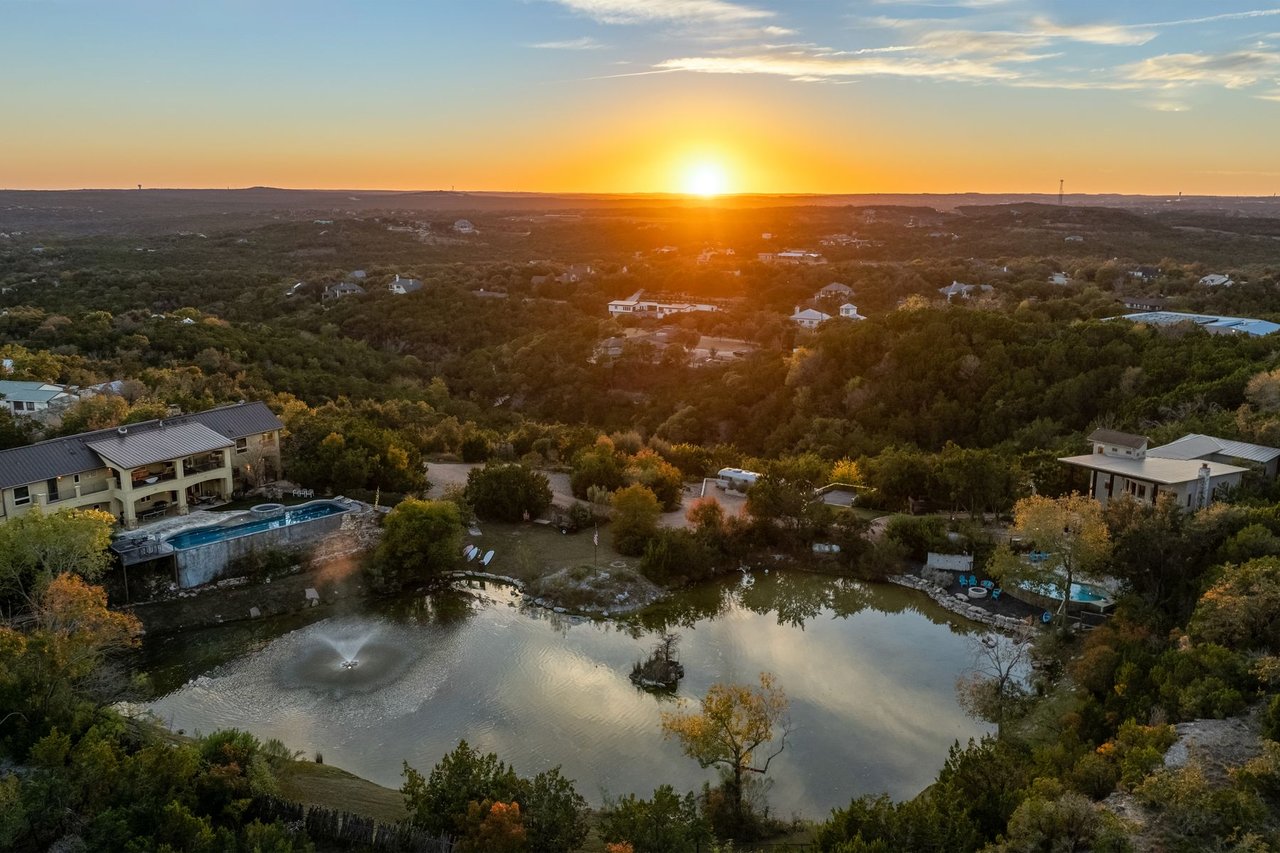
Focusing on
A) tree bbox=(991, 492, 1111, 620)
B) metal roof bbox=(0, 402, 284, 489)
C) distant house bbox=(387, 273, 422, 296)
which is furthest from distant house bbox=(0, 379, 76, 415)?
distant house bbox=(387, 273, 422, 296)

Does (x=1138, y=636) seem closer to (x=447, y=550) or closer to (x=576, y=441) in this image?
(x=447, y=550)

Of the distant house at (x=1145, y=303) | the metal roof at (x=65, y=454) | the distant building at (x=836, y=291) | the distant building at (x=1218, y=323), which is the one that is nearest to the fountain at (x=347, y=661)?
the metal roof at (x=65, y=454)

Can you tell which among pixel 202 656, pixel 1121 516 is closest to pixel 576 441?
pixel 202 656

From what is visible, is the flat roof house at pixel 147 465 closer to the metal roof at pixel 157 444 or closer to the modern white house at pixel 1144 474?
the metal roof at pixel 157 444

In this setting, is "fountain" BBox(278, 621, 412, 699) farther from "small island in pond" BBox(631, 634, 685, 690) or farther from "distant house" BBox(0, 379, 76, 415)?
"distant house" BBox(0, 379, 76, 415)

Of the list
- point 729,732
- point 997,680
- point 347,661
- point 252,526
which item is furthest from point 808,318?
point 729,732

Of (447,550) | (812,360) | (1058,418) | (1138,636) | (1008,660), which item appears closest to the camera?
(1138,636)
